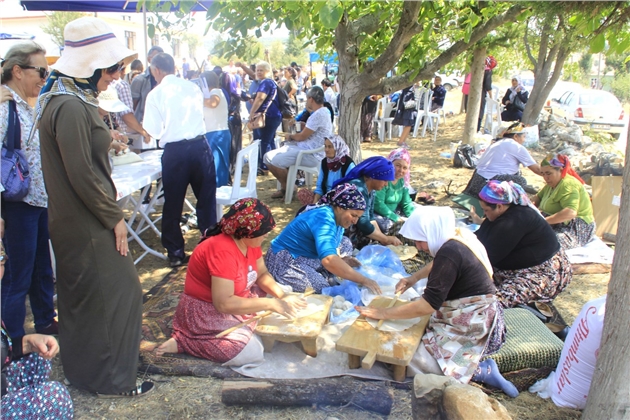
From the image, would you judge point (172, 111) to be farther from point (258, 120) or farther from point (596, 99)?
point (596, 99)

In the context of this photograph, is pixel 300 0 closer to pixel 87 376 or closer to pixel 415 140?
pixel 87 376

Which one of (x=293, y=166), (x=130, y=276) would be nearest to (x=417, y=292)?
(x=130, y=276)

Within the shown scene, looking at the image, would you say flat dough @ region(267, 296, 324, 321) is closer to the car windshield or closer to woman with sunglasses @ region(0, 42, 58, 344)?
woman with sunglasses @ region(0, 42, 58, 344)

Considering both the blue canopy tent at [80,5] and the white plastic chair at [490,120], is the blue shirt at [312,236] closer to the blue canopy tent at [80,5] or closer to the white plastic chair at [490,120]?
the blue canopy tent at [80,5]

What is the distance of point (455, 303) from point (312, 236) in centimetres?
127

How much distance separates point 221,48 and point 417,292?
2675mm

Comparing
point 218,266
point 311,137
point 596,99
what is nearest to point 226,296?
point 218,266

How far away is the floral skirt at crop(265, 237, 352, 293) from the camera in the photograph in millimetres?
3684

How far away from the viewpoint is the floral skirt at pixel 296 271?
12.1 feet

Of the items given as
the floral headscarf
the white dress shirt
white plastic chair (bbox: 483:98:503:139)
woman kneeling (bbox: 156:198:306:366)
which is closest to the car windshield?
white plastic chair (bbox: 483:98:503:139)

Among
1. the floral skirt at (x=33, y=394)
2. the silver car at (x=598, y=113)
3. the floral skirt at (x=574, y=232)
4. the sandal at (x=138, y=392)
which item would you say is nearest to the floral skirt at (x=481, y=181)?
the floral skirt at (x=574, y=232)

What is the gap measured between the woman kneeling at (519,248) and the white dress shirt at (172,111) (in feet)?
8.25

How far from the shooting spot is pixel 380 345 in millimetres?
2744

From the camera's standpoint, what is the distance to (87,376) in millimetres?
2611
